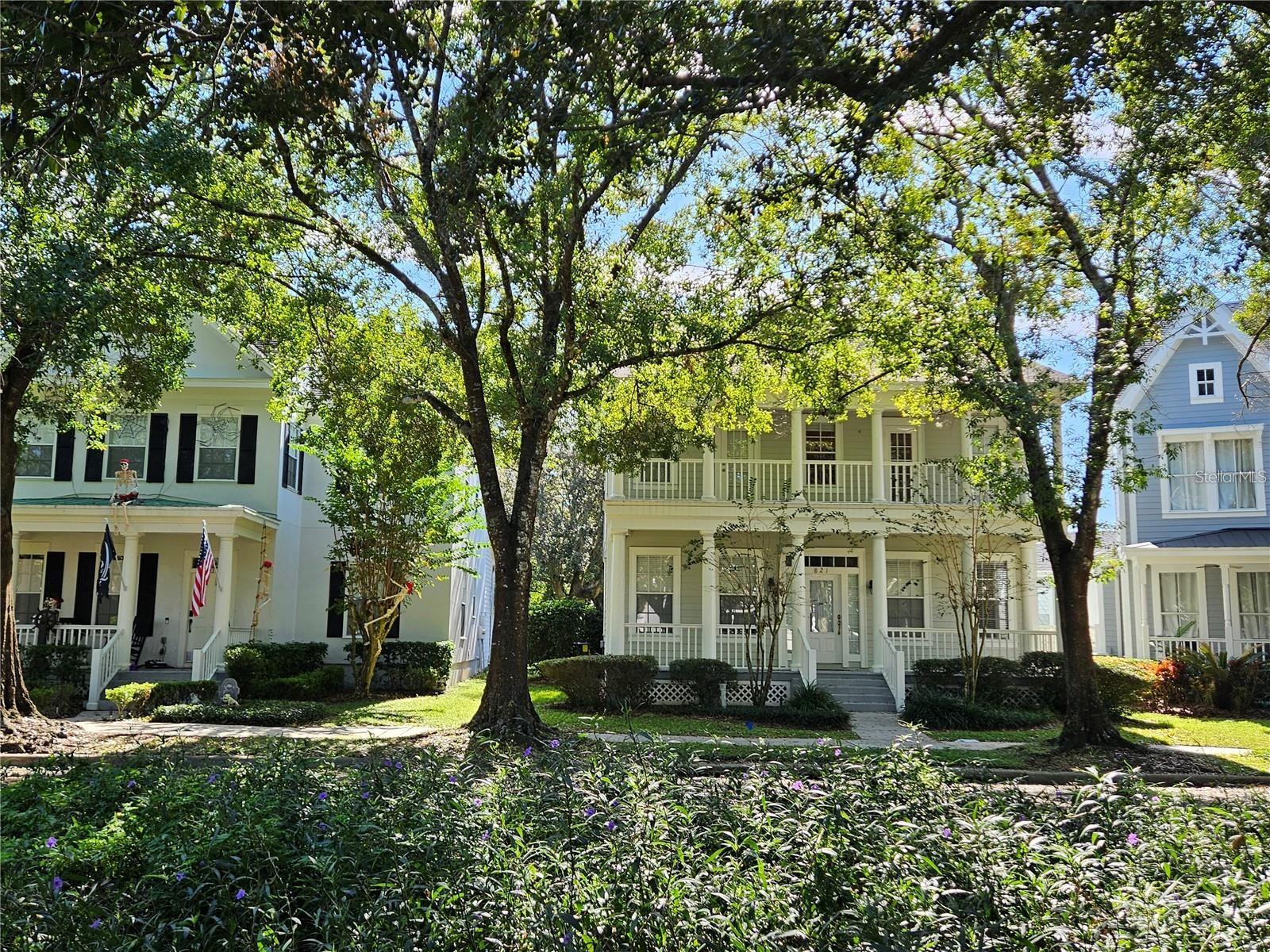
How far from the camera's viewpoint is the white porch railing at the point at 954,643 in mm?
20000

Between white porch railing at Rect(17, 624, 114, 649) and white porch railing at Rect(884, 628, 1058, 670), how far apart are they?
1654 cm

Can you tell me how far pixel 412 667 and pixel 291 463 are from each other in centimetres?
659

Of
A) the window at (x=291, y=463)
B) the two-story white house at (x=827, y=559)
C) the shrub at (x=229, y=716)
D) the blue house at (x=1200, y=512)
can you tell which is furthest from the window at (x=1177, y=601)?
the window at (x=291, y=463)

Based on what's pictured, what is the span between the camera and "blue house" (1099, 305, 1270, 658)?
22219mm

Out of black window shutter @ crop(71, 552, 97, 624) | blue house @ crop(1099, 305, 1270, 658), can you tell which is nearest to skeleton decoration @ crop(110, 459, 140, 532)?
black window shutter @ crop(71, 552, 97, 624)

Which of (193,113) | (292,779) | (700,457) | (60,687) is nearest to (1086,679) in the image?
(700,457)

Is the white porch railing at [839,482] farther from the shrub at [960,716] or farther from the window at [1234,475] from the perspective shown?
the window at [1234,475]

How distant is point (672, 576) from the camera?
2230 centimetres

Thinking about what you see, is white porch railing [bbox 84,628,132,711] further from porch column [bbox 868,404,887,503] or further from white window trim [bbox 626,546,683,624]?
porch column [bbox 868,404,887,503]

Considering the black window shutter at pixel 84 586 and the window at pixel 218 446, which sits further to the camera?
the window at pixel 218 446

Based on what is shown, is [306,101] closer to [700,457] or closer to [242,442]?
[700,457]

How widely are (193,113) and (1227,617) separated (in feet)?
77.6

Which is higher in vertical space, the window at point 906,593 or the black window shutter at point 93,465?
the black window shutter at point 93,465

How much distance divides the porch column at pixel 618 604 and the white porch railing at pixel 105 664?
1004 centimetres
